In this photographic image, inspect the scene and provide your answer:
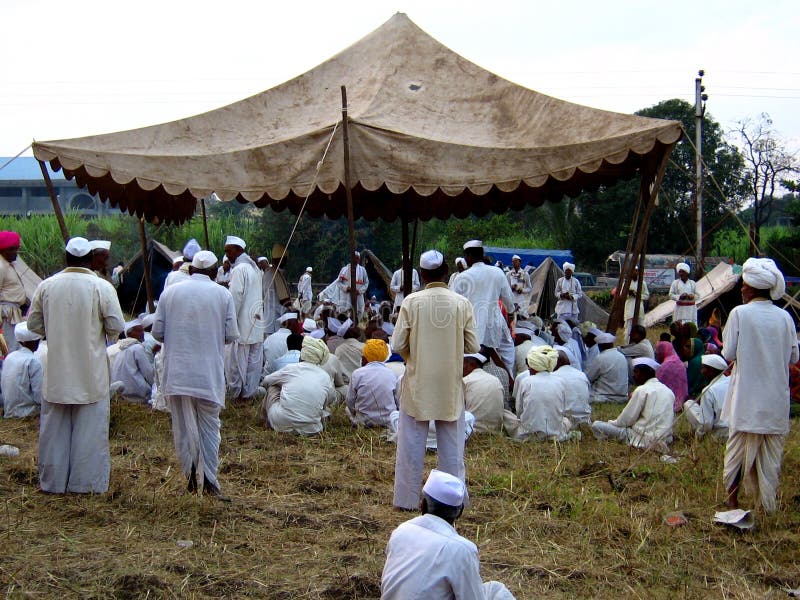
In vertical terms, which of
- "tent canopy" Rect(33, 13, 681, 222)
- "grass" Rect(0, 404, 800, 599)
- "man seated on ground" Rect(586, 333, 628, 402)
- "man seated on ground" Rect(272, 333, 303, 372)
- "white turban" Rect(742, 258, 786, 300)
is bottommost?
"grass" Rect(0, 404, 800, 599)

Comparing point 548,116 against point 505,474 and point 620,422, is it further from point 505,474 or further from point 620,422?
point 505,474

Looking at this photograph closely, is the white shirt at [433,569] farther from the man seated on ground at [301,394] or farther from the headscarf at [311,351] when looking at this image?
the headscarf at [311,351]

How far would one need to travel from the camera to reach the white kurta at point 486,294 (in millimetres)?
8750

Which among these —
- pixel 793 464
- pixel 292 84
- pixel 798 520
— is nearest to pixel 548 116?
pixel 292 84

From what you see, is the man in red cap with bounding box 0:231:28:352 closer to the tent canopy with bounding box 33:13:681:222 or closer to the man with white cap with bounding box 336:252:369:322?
the tent canopy with bounding box 33:13:681:222

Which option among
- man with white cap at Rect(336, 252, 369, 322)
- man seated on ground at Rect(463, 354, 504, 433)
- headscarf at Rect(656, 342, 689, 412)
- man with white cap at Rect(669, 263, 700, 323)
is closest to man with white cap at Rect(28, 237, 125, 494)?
man seated on ground at Rect(463, 354, 504, 433)

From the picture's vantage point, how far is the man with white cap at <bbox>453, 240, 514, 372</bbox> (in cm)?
875

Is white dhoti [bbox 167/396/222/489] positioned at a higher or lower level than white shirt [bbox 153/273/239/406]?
lower

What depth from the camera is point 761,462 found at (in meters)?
5.80

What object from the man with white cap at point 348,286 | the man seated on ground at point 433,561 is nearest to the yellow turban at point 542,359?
the man seated on ground at point 433,561

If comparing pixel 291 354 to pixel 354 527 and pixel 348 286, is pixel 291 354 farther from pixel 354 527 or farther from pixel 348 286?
pixel 348 286

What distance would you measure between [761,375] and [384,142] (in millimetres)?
5021

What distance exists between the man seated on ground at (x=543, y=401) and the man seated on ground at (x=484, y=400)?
0.23 meters

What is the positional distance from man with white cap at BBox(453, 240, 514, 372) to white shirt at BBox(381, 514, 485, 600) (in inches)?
221
